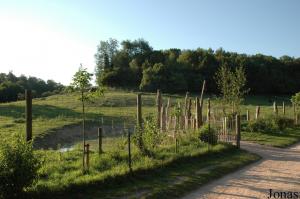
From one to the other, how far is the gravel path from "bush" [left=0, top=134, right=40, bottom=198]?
165 inches

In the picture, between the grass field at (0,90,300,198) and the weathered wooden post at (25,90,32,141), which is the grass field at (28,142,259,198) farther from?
the weathered wooden post at (25,90,32,141)

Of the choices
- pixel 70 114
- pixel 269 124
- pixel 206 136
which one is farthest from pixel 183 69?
pixel 206 136

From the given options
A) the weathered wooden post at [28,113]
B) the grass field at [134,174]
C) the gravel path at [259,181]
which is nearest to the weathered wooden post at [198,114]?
the gravel path at [259,181]

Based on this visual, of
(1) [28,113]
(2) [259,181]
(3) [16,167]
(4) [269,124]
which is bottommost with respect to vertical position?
(2) [259,181]

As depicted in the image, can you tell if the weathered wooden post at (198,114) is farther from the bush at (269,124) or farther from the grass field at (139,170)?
the bush at (269,124)

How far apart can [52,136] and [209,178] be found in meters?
16.0

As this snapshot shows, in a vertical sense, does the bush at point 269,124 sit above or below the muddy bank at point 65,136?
above

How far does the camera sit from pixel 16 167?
1098cm

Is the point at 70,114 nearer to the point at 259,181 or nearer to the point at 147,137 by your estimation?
the point at 147,137

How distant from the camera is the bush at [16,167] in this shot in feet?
35.5

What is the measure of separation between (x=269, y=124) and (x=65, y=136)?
45.8 feet

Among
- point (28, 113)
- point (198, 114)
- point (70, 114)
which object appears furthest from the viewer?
point (70, 114)

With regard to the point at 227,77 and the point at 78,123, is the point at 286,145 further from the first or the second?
the point at 78,123

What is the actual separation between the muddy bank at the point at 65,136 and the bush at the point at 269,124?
29.1 feet
